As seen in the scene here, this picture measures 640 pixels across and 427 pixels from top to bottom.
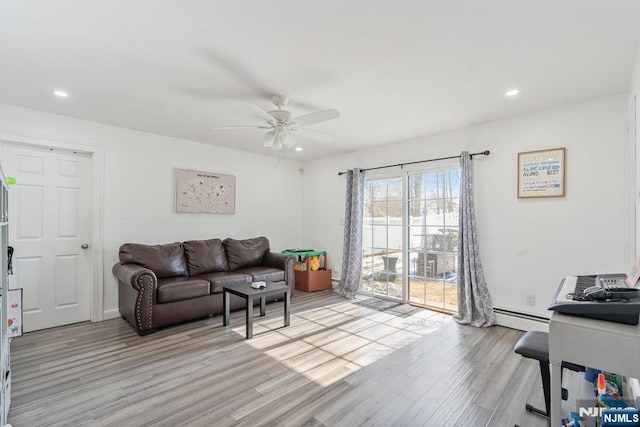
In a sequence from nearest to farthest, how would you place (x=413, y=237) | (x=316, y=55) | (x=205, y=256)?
(x=316, y=55), (x=205, y=256), (x=413, y=237)

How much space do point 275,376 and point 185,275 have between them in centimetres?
222

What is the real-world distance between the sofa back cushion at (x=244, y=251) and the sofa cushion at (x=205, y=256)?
10cm

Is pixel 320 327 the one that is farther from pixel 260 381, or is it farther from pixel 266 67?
pixel 266 67

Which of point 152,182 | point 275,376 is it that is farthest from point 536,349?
point 152,182

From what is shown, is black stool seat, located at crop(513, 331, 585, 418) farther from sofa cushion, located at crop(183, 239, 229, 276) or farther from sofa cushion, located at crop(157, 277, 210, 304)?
sofa cushion, located at crop(183, 239, 229, 276)

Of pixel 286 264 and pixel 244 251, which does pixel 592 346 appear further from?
pixel 244 251

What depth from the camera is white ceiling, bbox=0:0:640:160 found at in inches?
69.2

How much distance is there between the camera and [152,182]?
13.8 ft

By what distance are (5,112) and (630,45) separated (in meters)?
5.48

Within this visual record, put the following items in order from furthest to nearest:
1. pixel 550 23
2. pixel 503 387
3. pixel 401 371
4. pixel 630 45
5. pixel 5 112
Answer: pixel 5 112 → pixel 401 371 → pixel 503 387 → pixel 630 45 → pixel 550 23

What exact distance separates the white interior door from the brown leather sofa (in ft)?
1.60

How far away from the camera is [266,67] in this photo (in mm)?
2393

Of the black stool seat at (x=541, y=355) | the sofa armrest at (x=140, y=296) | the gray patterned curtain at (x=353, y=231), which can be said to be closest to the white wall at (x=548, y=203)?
the gray patterned curtain at (x=353, y=231)

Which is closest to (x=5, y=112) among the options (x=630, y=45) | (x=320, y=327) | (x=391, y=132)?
(x=320, y=327)
